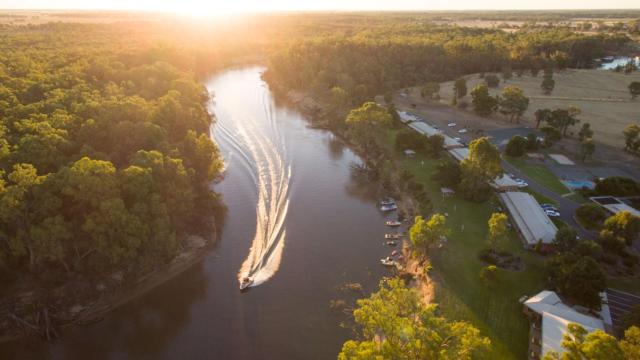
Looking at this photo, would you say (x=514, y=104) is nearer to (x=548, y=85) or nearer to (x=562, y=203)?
(x=548, y=85)

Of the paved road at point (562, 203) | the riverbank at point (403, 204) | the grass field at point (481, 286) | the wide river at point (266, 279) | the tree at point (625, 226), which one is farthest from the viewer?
the paved road at point (562, 203)

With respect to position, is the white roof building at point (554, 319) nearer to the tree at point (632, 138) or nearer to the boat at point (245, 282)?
the boat at point (245, 282)

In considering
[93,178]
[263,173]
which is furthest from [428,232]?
[93,178]

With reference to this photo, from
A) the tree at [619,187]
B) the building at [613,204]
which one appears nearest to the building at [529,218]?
the building at [613,204]

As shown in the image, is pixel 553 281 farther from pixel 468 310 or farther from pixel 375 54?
pixel 375 54

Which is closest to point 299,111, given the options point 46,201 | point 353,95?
point 353,95

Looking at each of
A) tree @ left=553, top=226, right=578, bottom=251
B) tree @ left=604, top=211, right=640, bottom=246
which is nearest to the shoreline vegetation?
tree @ left=553, top=226, right=578, bottom=251
